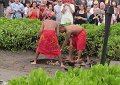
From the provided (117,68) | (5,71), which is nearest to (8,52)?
(5,71)

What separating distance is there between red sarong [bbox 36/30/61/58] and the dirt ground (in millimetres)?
368

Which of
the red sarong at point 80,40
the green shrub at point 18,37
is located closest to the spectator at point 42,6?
the green shrub at point 18,37

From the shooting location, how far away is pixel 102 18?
1761cm

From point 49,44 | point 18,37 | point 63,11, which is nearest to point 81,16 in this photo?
point 63,11

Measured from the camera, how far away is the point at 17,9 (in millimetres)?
17484

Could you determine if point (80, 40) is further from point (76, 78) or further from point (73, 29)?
point (76, 78)

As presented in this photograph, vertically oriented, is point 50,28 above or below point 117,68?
below

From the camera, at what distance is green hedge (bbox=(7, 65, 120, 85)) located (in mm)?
3598

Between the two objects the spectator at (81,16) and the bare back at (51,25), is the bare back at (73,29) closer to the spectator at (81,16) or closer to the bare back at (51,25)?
the bare back at (51,25)

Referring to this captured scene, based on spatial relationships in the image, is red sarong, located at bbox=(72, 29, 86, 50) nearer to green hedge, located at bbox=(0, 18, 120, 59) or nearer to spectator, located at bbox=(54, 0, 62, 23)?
green hedge, located at bbox=(0, 18, 120, 59)

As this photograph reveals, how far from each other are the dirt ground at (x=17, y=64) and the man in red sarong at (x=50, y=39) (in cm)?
37

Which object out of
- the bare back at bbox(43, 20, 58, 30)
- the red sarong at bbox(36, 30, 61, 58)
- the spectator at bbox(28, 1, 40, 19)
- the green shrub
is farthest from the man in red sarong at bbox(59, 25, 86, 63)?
the spectator at bbox(28, 1, 40, 19)

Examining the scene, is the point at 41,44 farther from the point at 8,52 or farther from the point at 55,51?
the point at 8,52

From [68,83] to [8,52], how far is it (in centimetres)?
1028
